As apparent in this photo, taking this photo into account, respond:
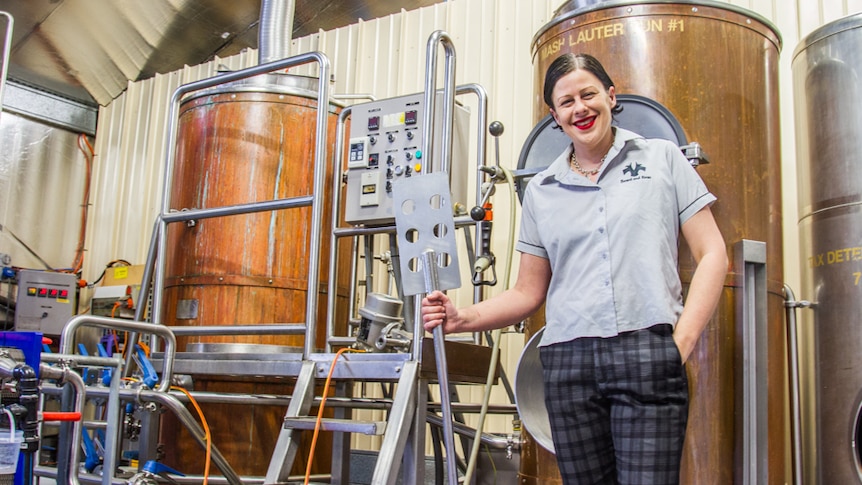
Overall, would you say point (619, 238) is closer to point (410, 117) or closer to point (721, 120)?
point (721, 120)

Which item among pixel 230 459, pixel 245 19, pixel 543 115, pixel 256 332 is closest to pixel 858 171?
pixel 543 115

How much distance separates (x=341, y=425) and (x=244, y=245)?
63.8 inches

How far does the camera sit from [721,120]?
263cm

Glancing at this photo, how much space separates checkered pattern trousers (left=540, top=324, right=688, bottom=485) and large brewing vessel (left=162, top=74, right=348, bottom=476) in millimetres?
2432

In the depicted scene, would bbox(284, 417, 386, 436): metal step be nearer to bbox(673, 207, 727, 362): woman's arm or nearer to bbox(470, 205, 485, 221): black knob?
bbox(470, 205, 485, 221): black knob

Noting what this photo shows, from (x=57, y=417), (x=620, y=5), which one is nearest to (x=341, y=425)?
(x=57, y=417)

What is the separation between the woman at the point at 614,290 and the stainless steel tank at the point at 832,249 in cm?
167

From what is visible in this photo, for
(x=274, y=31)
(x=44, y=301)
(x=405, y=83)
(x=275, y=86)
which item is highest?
(x=274, y=31)

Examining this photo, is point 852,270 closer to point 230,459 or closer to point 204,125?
point 230,459

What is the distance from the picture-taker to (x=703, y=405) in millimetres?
2424

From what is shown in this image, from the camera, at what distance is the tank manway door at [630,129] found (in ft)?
8.13

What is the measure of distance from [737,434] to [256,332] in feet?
6.09

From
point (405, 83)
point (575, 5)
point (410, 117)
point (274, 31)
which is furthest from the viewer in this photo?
point (405, 83)

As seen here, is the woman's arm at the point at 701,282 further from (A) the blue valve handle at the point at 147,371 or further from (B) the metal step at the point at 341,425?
(A) the blue valve handle at the point at 147,371
